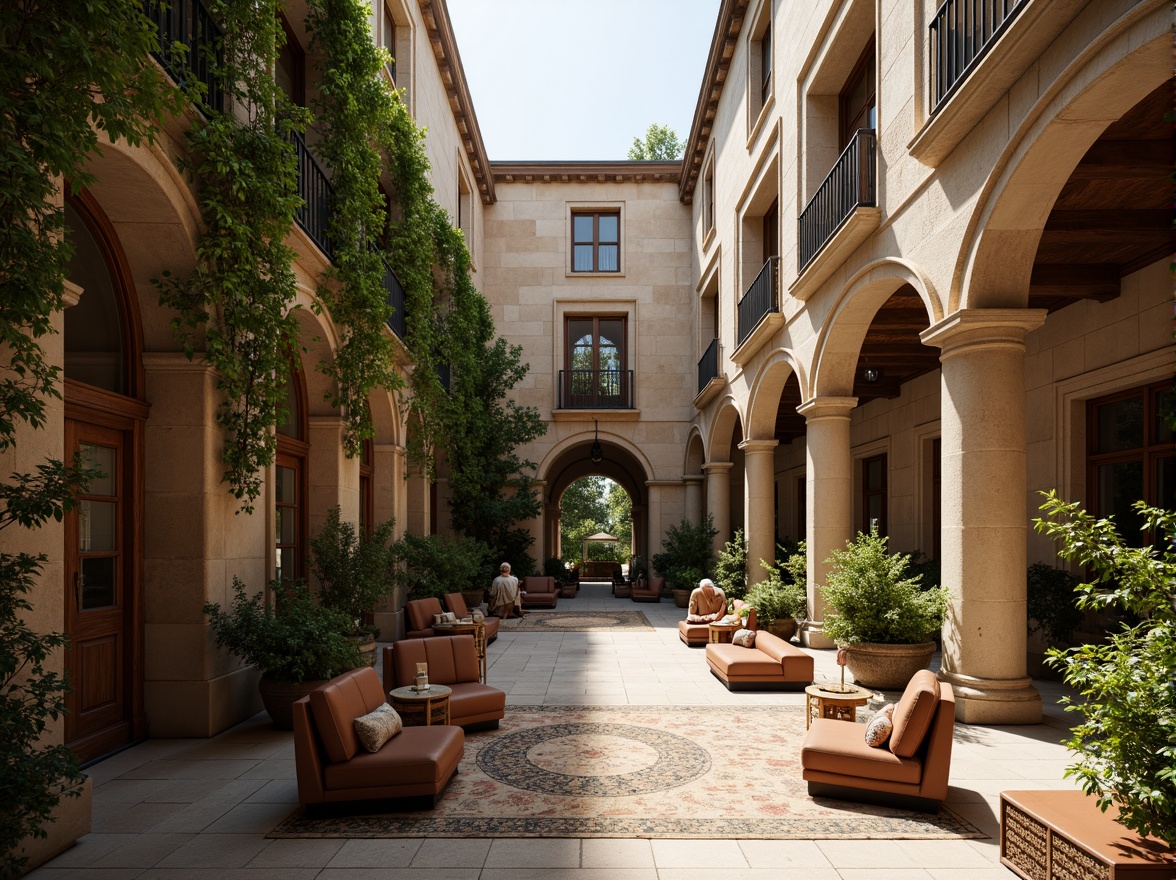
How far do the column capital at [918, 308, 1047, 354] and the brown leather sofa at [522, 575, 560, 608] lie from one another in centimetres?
1402

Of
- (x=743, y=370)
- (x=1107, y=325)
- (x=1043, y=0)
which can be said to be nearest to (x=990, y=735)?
(x=1107, y=325)

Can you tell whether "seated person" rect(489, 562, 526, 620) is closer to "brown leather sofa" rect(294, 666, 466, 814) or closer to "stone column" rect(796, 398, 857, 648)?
"stone column" rect(796, 398, 857, 648)

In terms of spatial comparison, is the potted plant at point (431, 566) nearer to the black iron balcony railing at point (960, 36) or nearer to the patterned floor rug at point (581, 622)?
the patterned floor rug at point (581, 622)

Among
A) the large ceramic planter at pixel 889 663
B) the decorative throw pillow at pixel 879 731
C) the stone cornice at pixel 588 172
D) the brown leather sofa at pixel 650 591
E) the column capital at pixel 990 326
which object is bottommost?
the brown leather sofa at pixel 650 591

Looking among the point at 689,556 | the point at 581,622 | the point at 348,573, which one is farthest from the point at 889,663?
the point at 689,556

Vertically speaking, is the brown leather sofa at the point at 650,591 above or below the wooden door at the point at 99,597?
below

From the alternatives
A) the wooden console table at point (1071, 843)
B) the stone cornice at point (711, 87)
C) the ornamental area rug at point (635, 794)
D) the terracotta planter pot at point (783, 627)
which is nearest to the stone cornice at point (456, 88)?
the stone cornice at point (711, 87)

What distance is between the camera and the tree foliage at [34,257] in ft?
12.7

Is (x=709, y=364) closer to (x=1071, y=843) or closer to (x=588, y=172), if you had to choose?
(x=588, y=172)

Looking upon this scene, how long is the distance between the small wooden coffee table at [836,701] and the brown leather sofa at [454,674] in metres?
2.95

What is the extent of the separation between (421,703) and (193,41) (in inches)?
248

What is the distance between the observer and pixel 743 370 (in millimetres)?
16906

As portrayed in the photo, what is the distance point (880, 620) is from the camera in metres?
9.04

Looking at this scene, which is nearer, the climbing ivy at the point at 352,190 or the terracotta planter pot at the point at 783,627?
the climbing ivy at the point at 352,190
